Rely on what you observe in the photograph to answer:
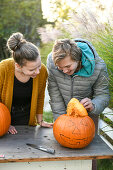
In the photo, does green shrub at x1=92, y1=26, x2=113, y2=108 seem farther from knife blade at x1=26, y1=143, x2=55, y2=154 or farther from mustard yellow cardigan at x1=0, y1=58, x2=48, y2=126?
knife blade at x1=26, y1=143, x2=55, y2=154

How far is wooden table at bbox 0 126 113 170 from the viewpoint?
1639 mm

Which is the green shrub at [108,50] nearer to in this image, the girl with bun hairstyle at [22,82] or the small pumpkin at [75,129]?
the small pumpkin at [75,129]

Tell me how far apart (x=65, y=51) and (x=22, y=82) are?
58 centimetres

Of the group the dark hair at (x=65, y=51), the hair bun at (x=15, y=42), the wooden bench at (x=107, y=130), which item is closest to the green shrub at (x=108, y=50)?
the dark hair at (x=65, y=51)

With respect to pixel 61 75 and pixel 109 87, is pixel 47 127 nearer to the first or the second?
pixel 61 75

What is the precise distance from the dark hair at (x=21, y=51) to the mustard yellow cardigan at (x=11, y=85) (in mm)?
150

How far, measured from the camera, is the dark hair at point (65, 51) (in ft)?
6.43

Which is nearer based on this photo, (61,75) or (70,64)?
(70,64)

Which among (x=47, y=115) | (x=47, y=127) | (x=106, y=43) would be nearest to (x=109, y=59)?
(x=106, y=43)

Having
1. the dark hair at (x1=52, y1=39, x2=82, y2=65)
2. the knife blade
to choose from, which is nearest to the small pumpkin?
the knife blade

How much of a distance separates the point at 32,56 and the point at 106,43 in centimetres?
71

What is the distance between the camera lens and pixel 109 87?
7.34 ft

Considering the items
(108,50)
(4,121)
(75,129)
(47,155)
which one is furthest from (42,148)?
(108,50)

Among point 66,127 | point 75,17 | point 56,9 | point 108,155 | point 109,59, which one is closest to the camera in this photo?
point 108,155
